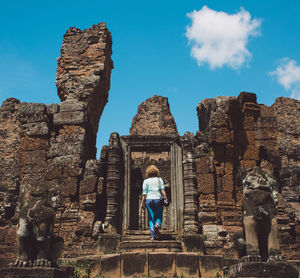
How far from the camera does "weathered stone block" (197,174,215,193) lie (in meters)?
9.27

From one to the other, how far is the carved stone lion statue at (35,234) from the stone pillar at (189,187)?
3749 millimetres

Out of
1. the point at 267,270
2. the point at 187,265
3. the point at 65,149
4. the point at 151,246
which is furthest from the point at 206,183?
the point at 267,270

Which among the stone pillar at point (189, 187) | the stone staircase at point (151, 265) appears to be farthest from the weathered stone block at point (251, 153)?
the stone staircase at point (151, 265)

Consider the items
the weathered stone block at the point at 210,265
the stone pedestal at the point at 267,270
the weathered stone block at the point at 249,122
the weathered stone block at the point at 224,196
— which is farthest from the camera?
the weathered stone block at the point at 249,122

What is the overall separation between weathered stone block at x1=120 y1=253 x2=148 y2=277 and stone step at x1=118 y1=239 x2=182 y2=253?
27.1 inches

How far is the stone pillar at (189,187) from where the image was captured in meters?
9.03

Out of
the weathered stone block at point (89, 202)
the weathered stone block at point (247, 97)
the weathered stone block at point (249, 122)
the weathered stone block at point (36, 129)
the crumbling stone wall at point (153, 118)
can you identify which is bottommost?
the weathered stone block at point (89, 202)

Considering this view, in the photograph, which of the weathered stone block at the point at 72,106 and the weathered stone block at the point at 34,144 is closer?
the weathered stone block at the point at 34,144

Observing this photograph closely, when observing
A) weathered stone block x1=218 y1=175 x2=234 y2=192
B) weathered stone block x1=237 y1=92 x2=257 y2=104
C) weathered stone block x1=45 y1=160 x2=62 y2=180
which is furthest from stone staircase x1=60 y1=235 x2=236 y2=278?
weathered stone block x1=237 y1=92 x2=257 y2=104

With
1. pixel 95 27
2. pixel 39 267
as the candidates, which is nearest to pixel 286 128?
pixel 95 27

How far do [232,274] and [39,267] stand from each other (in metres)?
2.92

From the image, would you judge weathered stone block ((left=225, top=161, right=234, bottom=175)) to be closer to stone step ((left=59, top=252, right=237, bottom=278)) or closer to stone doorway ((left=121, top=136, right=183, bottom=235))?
stone doorway ((left=121, top=136, right=183, bottom=235))

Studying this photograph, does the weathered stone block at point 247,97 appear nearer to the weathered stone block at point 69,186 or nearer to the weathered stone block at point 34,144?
the weathered stone block at point 69,186

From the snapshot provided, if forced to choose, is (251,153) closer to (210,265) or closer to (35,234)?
(210,265)
